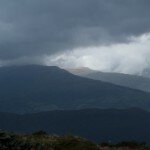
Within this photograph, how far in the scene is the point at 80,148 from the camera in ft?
105

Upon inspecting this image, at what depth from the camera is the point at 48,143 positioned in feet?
→ 103

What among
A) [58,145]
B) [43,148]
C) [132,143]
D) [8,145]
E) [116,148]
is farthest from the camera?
[132,143]

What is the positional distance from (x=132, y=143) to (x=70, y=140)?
26.7 feet

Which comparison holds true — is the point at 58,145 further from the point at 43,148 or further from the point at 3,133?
the point at 3,133

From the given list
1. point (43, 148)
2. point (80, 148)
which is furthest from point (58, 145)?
point (43, 148)

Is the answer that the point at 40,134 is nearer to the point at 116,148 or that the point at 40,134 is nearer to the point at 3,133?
the point at 116,148

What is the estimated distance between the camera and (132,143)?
39.3 metres

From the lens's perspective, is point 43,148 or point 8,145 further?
point 43,148

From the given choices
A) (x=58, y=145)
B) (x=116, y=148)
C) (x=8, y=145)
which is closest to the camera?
(x=8, y=145)

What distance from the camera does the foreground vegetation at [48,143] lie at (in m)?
26.2

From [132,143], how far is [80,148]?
866 centimetres

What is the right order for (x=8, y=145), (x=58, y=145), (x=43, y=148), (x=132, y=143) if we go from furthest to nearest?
1. (x=132, y=143)
2. (x=58, y=145)
3. (x=43, y=148)
4. (x=8, y=145)

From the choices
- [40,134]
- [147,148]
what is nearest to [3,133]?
[40,134]

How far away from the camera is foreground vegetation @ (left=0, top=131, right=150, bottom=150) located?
26.2m
